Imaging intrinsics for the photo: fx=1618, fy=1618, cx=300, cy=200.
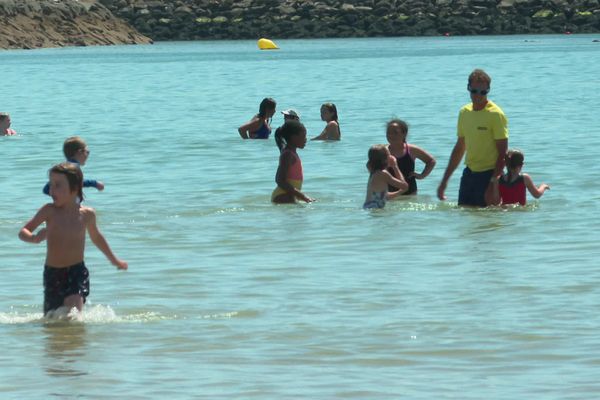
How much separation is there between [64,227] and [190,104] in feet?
98.4

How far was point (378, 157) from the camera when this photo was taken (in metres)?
15.6

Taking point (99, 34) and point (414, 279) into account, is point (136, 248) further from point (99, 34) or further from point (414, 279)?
point (99, 34)

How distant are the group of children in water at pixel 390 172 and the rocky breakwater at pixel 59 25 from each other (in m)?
73.4

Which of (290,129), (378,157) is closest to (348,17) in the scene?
(290,129)

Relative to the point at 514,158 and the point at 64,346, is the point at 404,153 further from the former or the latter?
the point at 64,346

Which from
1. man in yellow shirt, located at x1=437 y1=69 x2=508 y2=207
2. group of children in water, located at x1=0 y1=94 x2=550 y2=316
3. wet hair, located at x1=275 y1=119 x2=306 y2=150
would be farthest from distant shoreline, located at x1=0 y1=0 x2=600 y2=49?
man in yellow shirt, located at x1=437 y1=69 x2=508 y2=207

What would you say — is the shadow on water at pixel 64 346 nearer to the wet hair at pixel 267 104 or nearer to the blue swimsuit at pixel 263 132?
the wet hair at pixel 267 104

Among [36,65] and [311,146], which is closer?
[311,146]

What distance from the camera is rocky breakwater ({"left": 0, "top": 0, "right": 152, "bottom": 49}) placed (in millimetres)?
91688

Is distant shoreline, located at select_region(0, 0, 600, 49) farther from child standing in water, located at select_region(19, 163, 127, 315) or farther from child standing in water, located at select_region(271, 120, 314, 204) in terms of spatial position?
child standing in water, located at select_region(19, 163, 127, 315)

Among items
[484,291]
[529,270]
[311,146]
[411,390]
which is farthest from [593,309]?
[311,146]

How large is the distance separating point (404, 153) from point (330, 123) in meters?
8.24

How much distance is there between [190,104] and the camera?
3969 cm

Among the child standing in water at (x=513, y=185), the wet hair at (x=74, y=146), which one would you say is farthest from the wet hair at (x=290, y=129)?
the wet hair at (x=74, y=146)
